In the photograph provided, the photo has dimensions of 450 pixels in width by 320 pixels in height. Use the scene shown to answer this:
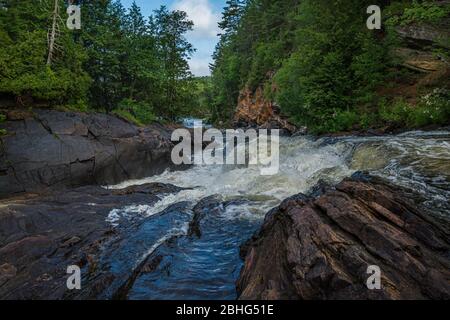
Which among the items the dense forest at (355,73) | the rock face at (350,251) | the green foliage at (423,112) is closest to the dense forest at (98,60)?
the dense forest at (355,73)

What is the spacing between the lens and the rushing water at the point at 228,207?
6078 millimetres

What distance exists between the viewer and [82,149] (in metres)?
14.5

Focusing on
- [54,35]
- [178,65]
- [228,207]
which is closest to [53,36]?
[54,35]

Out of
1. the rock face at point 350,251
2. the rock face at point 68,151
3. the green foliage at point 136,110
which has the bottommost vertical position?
the rock face at point 350,251

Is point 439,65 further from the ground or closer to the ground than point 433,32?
closer to the ground

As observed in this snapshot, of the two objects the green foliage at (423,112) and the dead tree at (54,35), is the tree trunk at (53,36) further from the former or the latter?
the green foliage at (423,112)

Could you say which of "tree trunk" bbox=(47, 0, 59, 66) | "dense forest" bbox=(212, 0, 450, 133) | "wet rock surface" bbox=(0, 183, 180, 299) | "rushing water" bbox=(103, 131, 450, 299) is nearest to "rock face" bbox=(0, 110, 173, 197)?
"wet rock surface" bbox=(0, 183, 180, 299)

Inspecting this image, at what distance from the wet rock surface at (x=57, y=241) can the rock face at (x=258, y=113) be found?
1942cm

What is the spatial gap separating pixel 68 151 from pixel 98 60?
1248cm

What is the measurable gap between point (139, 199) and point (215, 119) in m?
43.7

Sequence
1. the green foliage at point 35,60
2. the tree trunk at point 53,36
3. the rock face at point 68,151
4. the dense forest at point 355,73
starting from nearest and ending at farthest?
the rock face at point 68,151, the green foliage at point 35,60, the dense forest at point 355,73, the tree trunk at point 53,36

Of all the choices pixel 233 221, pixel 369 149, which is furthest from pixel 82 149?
pixel 369 149

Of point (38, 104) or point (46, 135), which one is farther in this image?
point (38, 104)
